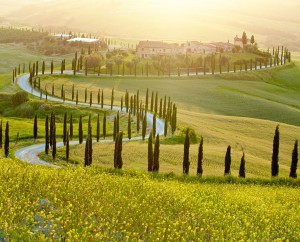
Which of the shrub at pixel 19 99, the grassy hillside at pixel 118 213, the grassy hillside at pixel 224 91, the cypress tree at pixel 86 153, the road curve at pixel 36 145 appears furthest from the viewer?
the grassy hillside at pixel 224 91

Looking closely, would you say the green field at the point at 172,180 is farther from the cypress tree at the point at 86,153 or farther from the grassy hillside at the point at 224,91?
the cypress tree at the point at 86,153

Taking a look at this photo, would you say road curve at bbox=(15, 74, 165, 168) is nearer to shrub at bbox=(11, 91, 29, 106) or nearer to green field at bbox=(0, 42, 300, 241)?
green field at bbox=(0, 42, 300, 241)

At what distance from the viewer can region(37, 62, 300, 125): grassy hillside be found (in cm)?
12413

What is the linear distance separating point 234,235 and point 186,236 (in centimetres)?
289

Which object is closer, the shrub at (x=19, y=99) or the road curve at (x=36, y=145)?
the road curve at (x=36, y=145)

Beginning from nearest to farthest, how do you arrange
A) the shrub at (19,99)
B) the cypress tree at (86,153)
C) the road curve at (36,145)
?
the cypress tree at (86,153) < the road curve at (36,145) < the shrub at (19,99)

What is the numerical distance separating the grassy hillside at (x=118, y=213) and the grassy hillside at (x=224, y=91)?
286 feet

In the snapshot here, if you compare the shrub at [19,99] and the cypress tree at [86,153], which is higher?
the shrub at [19,99]

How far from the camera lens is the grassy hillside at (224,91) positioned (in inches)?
4887

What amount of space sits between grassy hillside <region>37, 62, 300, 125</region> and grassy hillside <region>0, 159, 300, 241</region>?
286 ft

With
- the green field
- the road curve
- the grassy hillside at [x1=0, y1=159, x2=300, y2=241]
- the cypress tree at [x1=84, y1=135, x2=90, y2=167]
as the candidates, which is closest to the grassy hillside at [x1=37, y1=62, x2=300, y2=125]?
the green field

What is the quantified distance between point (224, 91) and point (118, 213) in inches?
4830

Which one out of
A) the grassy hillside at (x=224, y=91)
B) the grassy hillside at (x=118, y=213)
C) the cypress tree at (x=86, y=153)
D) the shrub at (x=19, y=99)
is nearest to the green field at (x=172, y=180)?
the grassy hillside at (x=118, y=213)

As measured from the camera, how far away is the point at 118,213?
24.9 meters
